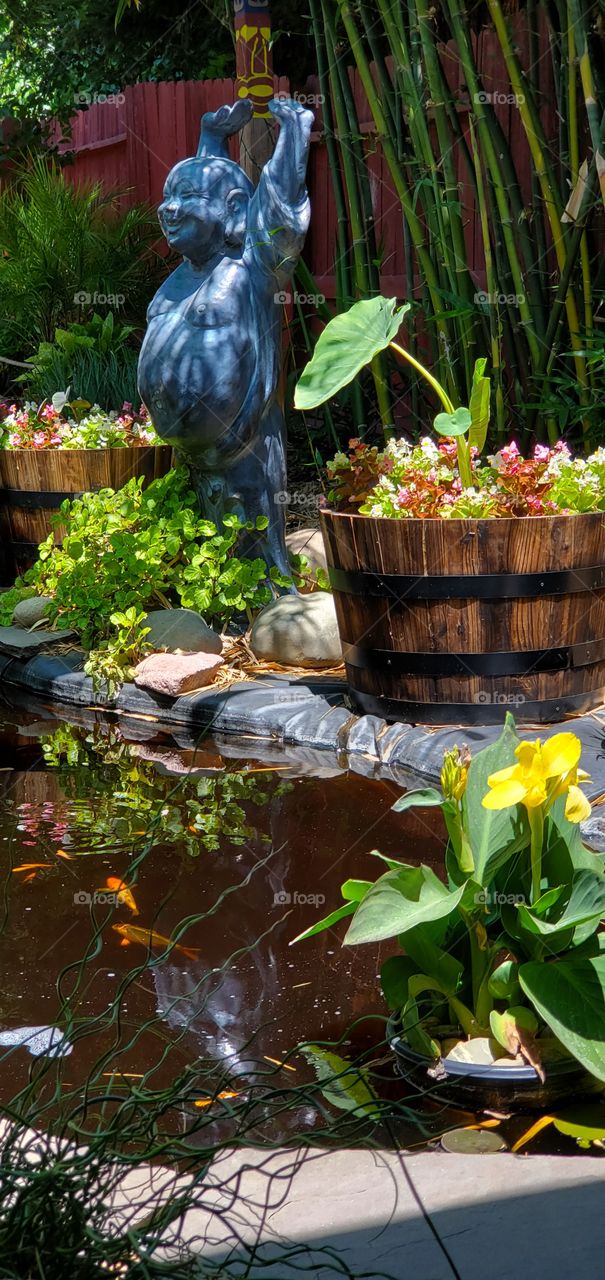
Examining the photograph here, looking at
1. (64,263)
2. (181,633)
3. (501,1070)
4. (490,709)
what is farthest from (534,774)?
(64,263)

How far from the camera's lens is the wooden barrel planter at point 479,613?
3.57 metres

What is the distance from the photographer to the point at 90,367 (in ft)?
21.3

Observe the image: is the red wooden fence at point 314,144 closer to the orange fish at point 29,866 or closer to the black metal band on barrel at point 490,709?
the black metal band on barrel at point 490,709

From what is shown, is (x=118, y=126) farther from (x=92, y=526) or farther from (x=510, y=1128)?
(x=510, y=1128)

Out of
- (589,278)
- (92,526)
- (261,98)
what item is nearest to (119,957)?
(92,526)

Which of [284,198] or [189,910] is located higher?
[284,198]

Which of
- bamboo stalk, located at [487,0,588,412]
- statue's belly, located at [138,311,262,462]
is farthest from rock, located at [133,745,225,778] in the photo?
bamboo stalk, located at [487,0,588,412]

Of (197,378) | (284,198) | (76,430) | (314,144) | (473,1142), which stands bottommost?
(473,1142)

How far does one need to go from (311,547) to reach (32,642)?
129cm

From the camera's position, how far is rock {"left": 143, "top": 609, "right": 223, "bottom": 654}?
4691mm

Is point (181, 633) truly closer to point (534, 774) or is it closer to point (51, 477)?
point (51, 477)

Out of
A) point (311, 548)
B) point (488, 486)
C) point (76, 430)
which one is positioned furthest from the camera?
point (76, 430)

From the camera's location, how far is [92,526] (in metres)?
5.04

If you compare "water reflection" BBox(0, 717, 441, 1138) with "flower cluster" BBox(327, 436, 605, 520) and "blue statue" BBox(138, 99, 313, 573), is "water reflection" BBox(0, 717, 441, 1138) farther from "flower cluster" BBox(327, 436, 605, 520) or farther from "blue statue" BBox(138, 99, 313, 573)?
"blue statue" BBox(138, 99, 313, 573)
